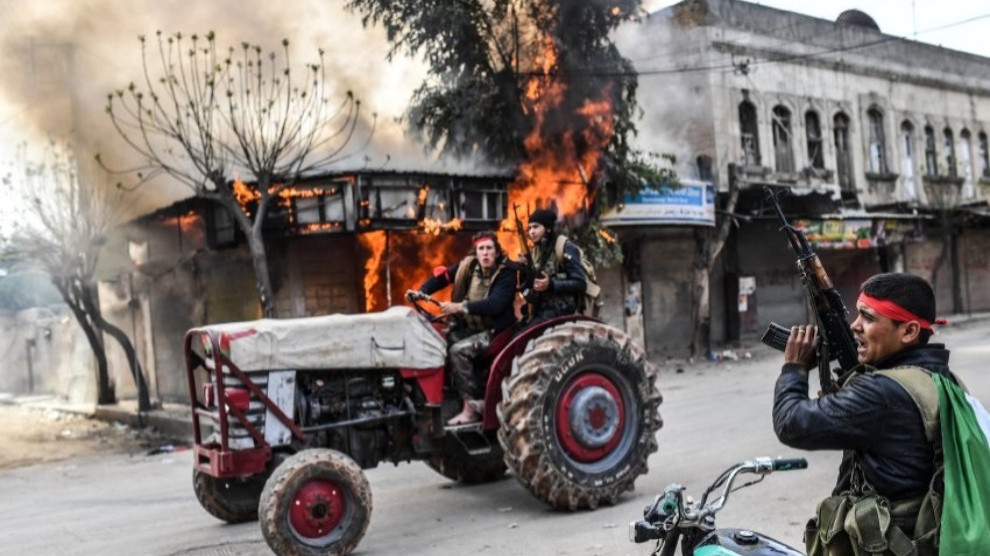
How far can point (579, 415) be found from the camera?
7051 mm

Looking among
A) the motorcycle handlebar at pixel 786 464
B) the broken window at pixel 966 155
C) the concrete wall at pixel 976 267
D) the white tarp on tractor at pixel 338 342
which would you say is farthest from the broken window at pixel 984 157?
the motorcycle handlebar at pixel 786 464

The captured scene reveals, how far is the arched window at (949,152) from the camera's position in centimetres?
3016

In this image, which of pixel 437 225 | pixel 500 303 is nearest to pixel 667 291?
pixel 437 225

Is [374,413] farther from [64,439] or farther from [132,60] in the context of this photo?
[132,60]

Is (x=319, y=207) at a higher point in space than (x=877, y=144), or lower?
lower

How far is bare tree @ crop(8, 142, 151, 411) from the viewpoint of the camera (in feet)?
53.2

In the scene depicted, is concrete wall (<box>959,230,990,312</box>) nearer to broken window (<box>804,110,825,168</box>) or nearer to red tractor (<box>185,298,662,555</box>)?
broken window (<box>804,110,825,168</box>)

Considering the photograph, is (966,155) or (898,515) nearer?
(898,515)

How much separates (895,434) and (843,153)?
25.6 meters

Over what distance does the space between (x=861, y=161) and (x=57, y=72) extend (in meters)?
21.4

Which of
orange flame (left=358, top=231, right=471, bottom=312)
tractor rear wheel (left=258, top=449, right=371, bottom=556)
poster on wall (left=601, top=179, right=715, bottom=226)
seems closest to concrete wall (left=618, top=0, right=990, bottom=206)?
poster on wall (left=601, top=179, right=715, bottom=226)

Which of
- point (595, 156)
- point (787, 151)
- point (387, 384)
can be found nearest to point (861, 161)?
point (787, 151)

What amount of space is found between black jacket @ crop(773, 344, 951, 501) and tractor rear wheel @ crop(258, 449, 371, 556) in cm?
376

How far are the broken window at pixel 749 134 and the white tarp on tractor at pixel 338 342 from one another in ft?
58.9
